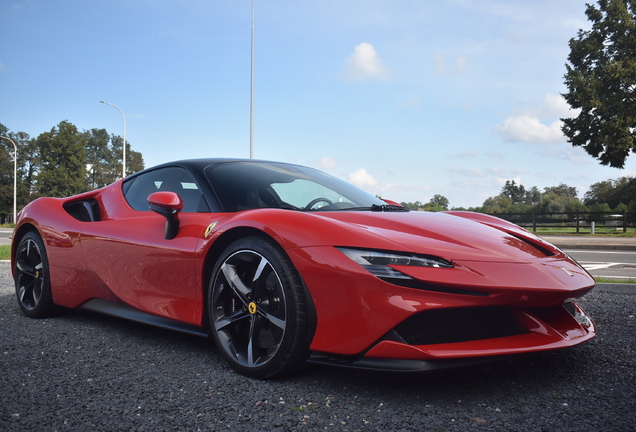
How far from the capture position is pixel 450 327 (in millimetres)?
2074

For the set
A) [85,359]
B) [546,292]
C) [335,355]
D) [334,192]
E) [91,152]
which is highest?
[91,152]

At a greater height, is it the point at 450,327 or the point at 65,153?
the point at 65,153

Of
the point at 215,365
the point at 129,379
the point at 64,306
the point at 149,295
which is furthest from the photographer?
the point at 64,306

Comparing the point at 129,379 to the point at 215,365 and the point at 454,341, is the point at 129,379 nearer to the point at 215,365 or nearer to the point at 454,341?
the point at 215,365

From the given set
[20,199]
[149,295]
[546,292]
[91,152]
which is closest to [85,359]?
[149,295]

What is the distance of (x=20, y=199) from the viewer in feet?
196

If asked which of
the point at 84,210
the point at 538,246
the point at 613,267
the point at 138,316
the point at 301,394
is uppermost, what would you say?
the point at 84,210

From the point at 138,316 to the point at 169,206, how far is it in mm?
808

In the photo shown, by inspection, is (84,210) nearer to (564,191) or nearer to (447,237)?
(447,237)

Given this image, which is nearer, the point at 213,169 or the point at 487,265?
the point at 487,265

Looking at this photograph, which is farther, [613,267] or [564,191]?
[564,191]

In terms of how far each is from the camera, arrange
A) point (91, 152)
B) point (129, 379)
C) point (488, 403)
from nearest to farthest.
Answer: point (488, 403), point (129, 379), point (91, 152)

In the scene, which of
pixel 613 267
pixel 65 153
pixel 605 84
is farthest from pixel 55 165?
pixel 613 267

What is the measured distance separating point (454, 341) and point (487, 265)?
348 mm
